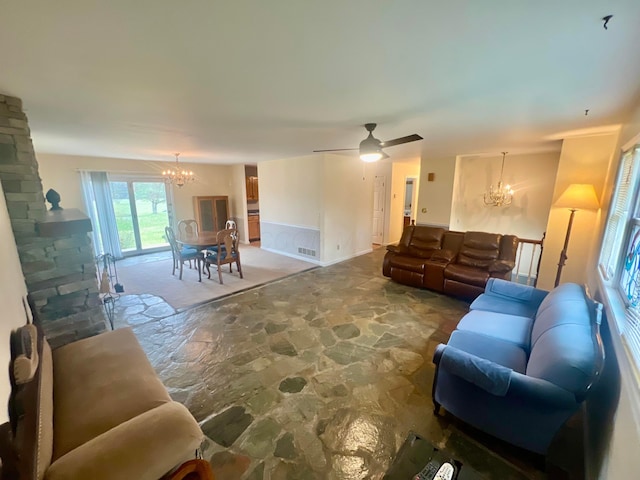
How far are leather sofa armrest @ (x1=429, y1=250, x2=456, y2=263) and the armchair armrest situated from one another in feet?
13.2

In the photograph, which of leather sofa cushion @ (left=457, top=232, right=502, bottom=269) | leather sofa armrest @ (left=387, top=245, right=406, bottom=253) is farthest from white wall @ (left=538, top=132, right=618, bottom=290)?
leather sofa armrest @ (left=387, top=245, right=406, bottom=253)

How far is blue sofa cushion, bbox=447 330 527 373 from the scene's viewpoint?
75.3 inches

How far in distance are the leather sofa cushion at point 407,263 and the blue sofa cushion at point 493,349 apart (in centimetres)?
216

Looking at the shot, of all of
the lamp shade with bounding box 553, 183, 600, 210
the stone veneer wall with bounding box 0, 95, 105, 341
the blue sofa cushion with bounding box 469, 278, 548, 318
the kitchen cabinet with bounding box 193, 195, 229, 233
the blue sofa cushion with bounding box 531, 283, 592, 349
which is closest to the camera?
the blue sofa cushion with bounding box 531, 283, 592, 349

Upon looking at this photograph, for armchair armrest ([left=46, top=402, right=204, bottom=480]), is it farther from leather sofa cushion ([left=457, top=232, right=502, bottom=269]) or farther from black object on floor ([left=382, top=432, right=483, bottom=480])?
leather sofa cushion ([left=457, top=232, right=502, bottom=269])

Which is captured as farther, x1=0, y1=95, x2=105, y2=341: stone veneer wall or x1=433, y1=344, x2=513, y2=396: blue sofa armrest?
x1=0, y1=95, x2=105, y2=341: stone veneer wall

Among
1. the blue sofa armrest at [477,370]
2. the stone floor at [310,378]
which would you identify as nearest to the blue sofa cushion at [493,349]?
the blue sofa armrest at [477,370]

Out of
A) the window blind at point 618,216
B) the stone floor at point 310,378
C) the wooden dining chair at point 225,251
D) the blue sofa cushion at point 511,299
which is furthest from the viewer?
the wooden dining chair at point 225,251


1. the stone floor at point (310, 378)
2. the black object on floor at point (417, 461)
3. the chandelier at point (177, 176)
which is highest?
the chandelier at point (177, 176)

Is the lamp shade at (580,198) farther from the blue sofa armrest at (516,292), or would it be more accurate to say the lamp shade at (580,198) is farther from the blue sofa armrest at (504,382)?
the blue sofa armrest at (504,382)

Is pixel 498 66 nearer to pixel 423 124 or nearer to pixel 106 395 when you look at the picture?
pixel 423 124

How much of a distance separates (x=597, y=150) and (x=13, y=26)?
534 centimetres

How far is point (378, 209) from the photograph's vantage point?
24.5ft

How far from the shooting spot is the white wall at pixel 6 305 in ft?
3.54
